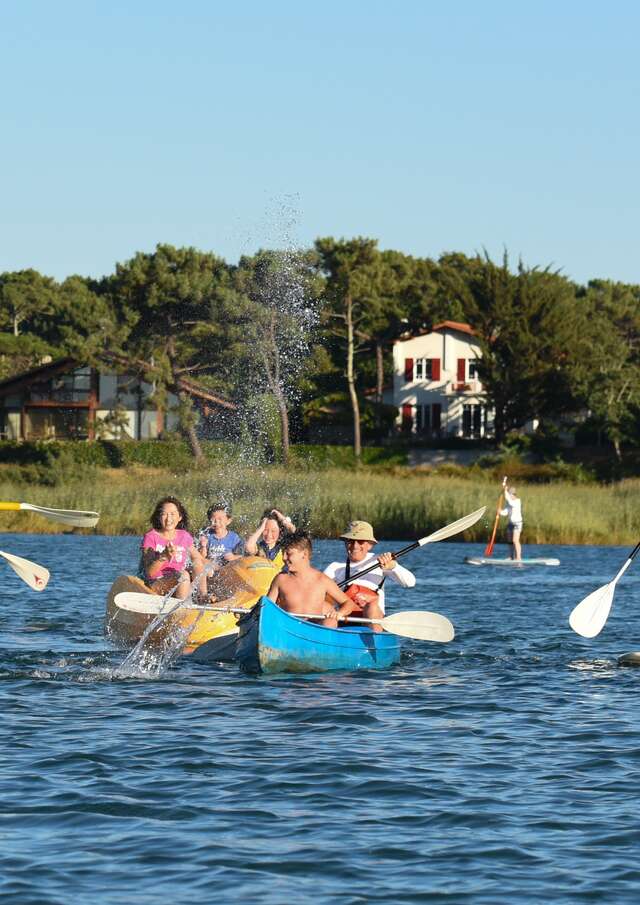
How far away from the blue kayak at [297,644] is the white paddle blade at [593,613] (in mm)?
2180

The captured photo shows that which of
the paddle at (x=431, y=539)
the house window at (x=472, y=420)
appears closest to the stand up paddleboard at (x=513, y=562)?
the paddle at (x=431, y=539)

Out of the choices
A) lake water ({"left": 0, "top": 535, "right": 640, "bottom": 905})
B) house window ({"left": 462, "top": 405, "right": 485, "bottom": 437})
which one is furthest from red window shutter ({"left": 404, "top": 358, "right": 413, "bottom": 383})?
lake water ({"left": 0, "top": 535, "right": 640, "bottom": 905})

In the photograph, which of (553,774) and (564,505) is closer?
(553,774)

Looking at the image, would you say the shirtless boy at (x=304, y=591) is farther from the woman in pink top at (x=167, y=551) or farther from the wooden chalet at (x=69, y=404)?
the wooden chalet at (x=69, y=404)

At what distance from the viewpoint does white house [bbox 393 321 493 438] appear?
83312 millimetres

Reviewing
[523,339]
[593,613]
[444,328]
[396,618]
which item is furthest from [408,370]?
[396,618]

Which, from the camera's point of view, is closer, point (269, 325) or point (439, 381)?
point (269, 325)

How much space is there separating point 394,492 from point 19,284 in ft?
256

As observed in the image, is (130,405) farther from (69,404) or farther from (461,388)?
(461,388)

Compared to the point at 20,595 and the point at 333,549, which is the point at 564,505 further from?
the point at 20,595

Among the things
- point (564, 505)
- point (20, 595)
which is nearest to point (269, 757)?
point (20, 595)

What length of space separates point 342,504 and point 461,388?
1745 inches

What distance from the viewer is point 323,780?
10.2m

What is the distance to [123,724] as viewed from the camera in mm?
12039
